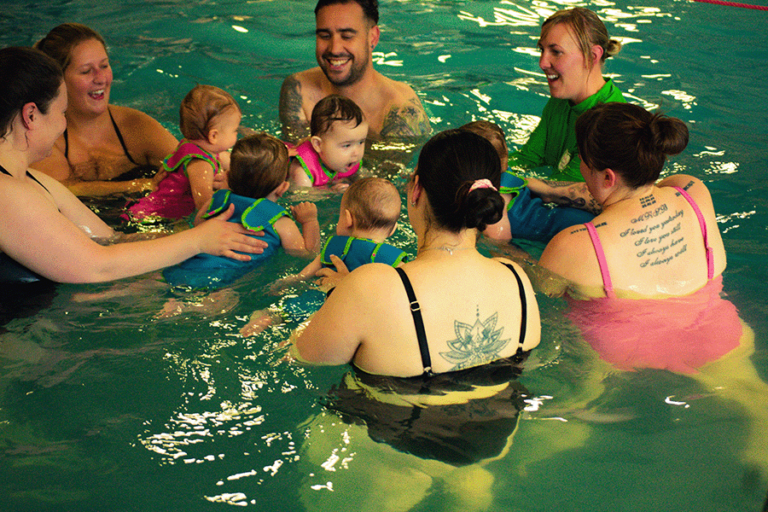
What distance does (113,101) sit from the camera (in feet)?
24.1

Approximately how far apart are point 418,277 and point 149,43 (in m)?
8.45

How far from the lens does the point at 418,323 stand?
2340mm

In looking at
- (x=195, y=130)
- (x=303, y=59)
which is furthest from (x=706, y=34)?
(x=195, y=130)

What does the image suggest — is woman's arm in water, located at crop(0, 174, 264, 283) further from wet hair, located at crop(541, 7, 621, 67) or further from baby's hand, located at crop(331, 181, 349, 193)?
wet hair, located at crop(541, 7, 621, 67)

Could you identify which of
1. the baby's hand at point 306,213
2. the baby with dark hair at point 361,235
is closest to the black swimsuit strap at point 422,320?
the baby with dark hair at point 361,235

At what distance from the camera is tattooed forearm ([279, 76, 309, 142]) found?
5.82 meters

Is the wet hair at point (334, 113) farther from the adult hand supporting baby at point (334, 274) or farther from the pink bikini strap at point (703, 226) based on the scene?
the pink bikini strap at point (703, 226)

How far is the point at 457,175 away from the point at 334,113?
2.40 meters

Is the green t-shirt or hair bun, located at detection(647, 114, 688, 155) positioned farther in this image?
the green t-shirt

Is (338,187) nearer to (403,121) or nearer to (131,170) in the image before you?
(403,121)

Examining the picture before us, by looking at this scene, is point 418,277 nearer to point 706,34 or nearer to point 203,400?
point 203,400

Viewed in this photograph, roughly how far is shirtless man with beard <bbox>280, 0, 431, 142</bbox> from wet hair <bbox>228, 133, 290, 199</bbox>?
6.45ft

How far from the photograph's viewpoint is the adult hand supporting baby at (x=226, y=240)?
12.1ft

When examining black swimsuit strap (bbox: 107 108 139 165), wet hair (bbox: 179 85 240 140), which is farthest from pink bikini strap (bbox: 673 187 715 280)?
black swimsuit strap (bbox: 107 108 139 165)
